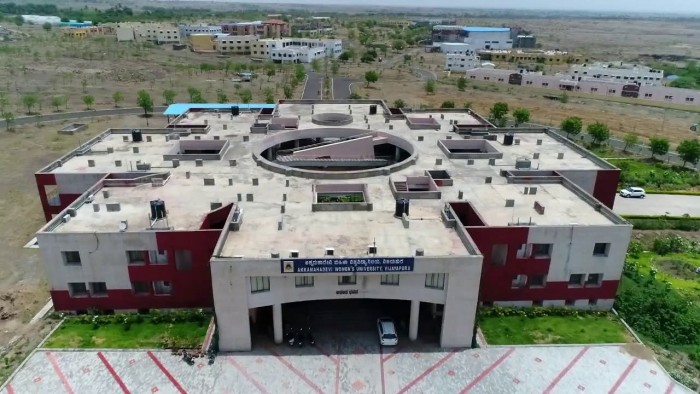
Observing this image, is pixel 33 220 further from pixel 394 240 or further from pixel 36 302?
pixel 394 240

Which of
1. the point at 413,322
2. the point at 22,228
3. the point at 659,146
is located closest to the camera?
the point at 413,322

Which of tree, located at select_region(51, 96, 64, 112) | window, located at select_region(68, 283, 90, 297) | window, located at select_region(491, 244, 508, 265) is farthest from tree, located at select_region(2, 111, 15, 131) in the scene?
window, located at select_region(491, 244, 508, 265)

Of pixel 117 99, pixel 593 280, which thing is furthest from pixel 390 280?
pixel 117 99

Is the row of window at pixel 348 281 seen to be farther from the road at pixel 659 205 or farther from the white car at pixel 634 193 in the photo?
the white car at pixel 634 193

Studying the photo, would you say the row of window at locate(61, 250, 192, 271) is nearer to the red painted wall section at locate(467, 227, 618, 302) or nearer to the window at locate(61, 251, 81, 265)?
the window at locate(61, 251, 81, 265)

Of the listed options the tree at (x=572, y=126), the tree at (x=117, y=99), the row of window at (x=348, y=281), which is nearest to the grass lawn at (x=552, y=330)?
the row of window at (x=348, y=281)

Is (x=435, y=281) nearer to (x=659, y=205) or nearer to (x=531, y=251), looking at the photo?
(x=531, y=251)
